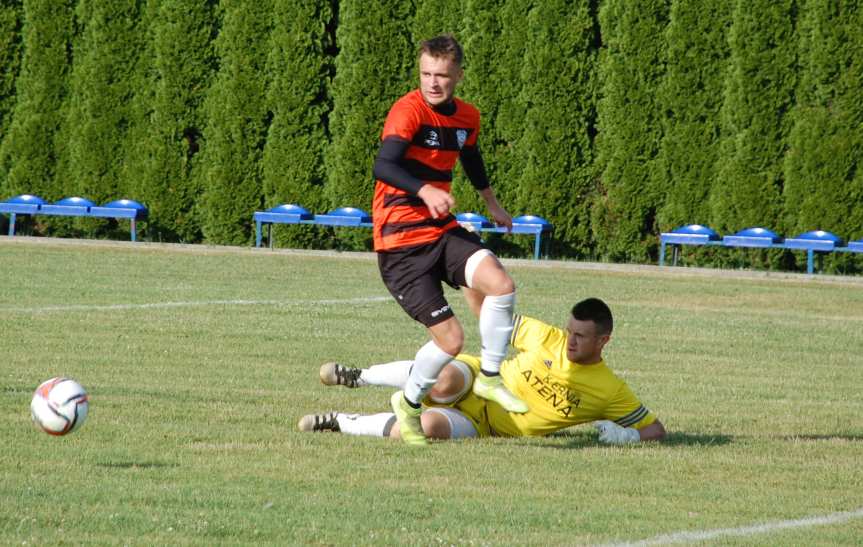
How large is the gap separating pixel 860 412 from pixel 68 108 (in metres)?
22.8

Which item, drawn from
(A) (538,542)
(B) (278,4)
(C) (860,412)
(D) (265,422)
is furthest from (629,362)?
(B) (278,4)

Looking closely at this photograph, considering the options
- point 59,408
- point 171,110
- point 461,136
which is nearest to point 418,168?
point 461,136

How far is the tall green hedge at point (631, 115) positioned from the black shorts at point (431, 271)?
18807 millimetres

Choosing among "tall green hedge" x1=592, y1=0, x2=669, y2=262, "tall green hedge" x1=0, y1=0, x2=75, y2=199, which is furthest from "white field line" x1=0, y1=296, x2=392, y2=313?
"tall green hedge" x1=0, y1=0, x2=75, y2=199

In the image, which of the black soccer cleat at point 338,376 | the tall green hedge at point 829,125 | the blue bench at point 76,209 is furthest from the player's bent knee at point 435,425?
the blue bench at point 76,209

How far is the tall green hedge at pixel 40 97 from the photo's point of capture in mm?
29844

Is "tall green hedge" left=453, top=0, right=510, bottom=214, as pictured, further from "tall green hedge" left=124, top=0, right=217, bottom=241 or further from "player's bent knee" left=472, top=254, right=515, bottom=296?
"player's bent knee" left=472, top=254, right=515, bottom=296

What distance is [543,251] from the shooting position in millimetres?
27609

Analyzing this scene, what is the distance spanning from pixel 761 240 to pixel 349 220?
7.31 meters

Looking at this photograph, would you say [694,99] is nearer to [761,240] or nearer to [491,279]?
[761,240]

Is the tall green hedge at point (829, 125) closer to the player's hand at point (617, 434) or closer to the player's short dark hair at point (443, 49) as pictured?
the player's hand at point (617, 434)

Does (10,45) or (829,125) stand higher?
(10,45)

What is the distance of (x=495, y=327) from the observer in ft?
25.7

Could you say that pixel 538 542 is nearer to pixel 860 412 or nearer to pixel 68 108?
pixel 860 412
